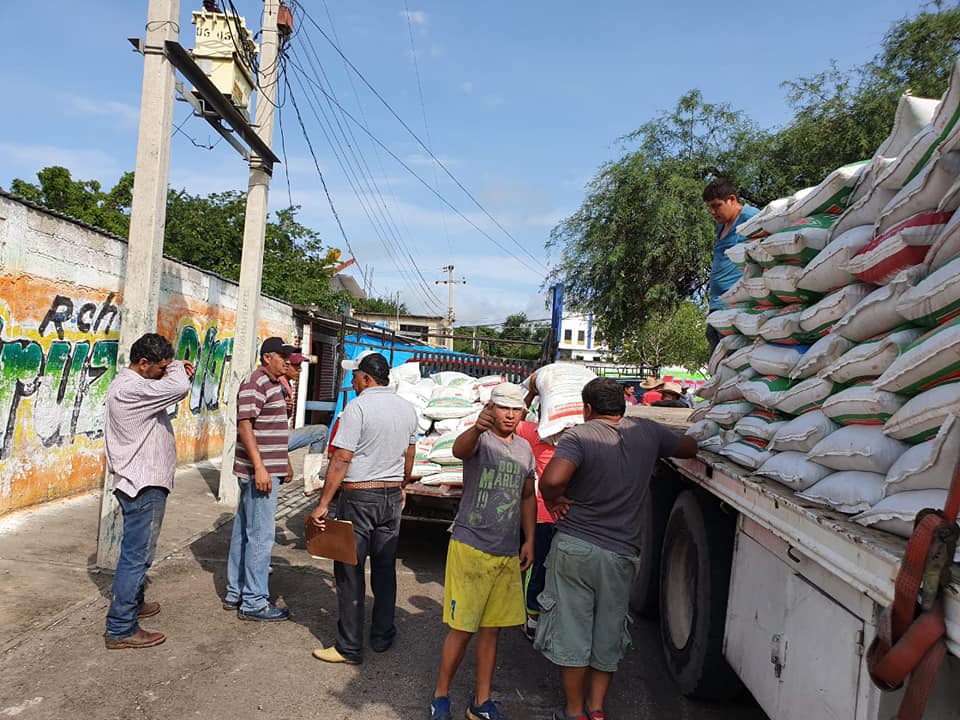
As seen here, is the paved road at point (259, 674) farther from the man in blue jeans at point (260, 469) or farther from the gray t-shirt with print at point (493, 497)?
the gray t-shirt with print at point (493, 497)

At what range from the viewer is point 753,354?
12.3 ft

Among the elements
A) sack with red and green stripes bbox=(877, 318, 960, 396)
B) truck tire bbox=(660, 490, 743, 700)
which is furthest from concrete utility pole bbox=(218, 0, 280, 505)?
sack with red and green stripes bbox=(877, 318, 960, 396)

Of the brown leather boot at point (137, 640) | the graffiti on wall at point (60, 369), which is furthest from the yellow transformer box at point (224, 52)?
the brown leather boot at point (137, 640)

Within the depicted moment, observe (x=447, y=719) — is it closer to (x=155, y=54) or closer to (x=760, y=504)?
(x=760, y=504)

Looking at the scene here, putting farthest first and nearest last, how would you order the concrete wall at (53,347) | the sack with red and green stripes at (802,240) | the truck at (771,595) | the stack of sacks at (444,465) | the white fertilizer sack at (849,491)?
the concrete wall at (53,347), the stack of sacks at (444,465), the sack with red and green stripes at (802,240), the white fertilizer sack at (849,491), the truck at (771,595)

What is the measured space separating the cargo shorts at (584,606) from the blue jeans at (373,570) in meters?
1.23

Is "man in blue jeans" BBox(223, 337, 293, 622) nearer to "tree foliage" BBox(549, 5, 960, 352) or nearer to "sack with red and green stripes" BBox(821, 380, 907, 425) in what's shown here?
"sack with red and green stripes" BBox(821, 380, 907, 425)

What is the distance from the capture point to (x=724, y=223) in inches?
213

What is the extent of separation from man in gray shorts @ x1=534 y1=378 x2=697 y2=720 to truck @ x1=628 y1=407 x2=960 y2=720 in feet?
1.46

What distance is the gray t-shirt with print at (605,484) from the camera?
338 centimetres

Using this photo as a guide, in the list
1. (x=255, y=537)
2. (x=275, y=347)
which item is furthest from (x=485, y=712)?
(x=275, y=347)

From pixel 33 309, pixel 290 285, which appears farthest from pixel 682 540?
pixel 290 285

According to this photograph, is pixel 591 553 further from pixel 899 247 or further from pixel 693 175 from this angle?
pixel 693 175

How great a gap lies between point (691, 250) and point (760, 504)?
1181cm
